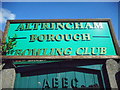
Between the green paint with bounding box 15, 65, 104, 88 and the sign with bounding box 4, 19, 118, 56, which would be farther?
the sign with bounding box 4, 19, 118, 56

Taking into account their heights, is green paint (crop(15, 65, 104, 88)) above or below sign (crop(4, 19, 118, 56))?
below

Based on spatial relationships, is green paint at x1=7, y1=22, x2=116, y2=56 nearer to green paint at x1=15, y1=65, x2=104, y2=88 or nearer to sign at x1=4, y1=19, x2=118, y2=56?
sign at x1=4, y1=19, x2=118, y2=56

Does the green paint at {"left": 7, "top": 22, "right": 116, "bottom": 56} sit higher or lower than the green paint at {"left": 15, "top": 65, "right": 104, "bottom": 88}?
higher

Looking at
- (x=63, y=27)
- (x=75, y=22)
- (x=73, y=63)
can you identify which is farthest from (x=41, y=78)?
(x=75, y=22)

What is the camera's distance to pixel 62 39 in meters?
4.26

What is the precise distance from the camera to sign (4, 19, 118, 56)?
397 centimetres

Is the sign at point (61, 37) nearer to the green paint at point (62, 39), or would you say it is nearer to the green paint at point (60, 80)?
the green paint at point (62, 39)

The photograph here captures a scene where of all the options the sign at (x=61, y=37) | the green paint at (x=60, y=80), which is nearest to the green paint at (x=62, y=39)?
the sign at (x=61, y=37)

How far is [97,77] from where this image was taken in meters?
3.91

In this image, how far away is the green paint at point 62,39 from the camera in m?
3.98

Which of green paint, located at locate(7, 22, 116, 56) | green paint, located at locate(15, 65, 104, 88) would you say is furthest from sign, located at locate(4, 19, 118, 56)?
green paint, located at locate(15, 65, 104, 88)

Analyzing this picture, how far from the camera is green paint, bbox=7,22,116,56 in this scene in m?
3.98

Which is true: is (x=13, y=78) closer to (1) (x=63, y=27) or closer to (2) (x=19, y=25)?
(2) (x=19, y=25)

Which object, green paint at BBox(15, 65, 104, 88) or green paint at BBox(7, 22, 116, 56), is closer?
green paint at BBox(15, 65, 104, 88)
